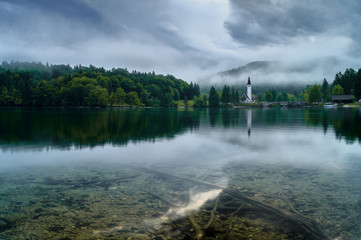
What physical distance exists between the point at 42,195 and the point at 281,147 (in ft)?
66.0

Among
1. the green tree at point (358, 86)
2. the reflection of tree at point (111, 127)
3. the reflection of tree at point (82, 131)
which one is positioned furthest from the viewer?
the green tree at point (358, 86)

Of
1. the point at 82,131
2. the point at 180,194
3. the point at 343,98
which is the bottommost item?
the point at 180,194

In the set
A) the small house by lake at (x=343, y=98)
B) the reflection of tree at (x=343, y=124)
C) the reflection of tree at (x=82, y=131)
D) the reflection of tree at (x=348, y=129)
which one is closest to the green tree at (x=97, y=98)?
the reflection of tree at (x=82, y=131)

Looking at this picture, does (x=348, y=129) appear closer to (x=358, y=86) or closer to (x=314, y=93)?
(x=358, y=86)

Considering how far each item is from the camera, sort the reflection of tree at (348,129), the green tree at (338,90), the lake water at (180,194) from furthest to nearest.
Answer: the green tree at (338,90), the reflection of tree at (348,129), the lake water at (180,194)

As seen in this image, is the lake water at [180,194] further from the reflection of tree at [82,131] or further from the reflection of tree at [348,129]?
the reflection of tree at [348,129]


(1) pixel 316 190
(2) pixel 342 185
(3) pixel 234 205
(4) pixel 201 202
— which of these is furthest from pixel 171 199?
(2) pixel 342 185

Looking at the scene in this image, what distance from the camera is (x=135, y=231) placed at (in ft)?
28.6

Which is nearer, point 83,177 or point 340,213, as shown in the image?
point 340,213

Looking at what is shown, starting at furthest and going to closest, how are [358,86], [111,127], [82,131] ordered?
[358,86]
[111,127]
[82,131]

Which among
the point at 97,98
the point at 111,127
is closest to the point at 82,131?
the point at 111,127

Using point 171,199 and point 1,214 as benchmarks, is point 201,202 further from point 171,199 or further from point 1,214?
point 1,214

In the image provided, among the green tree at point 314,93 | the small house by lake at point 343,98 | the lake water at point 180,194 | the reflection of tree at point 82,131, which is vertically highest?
the green tree at point 314,93

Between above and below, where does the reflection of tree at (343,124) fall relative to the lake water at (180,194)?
above
